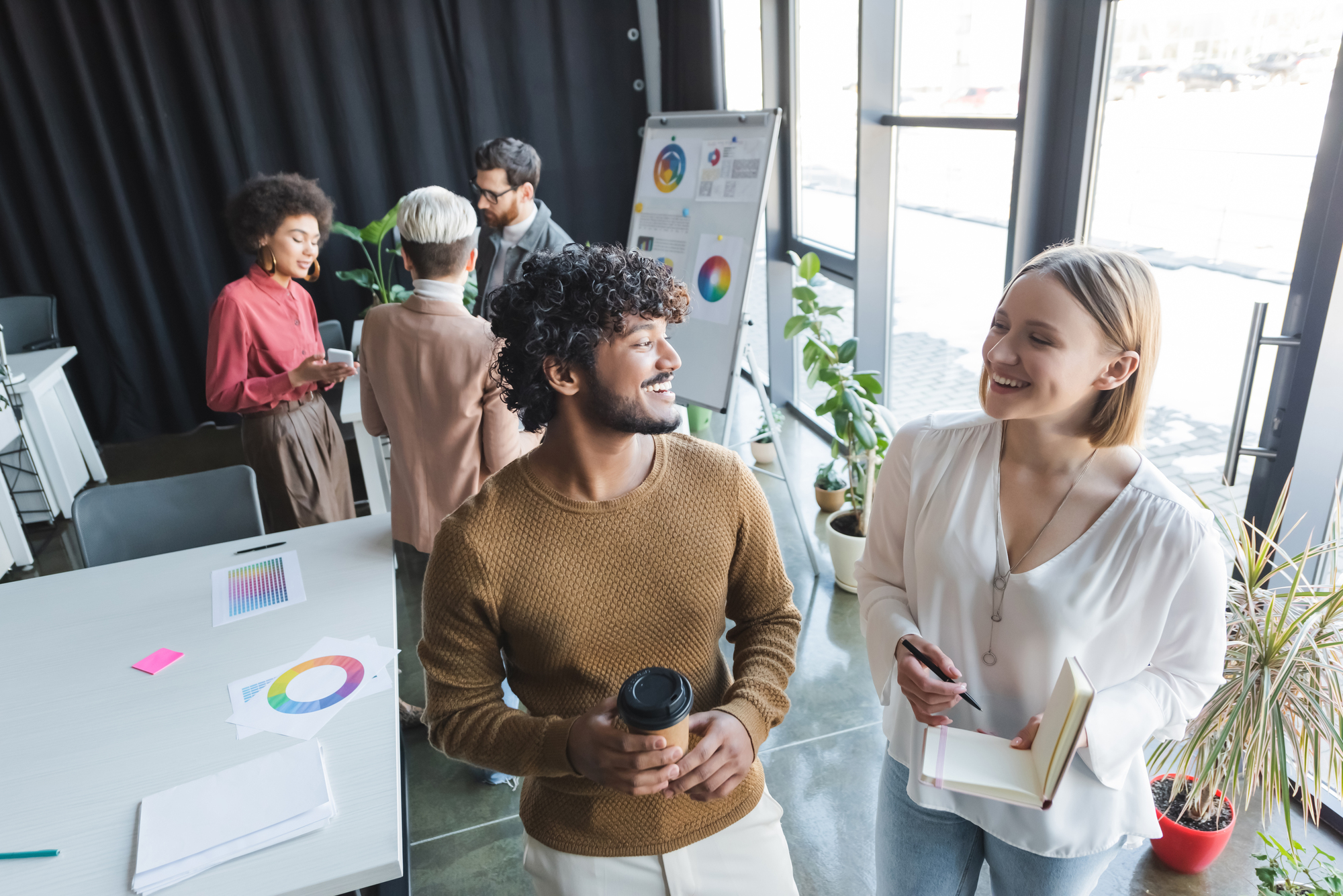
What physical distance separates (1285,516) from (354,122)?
16.6ft

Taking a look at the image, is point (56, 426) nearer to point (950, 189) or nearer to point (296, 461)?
point (296, 461)

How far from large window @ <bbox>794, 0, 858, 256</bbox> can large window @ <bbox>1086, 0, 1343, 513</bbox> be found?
140cm

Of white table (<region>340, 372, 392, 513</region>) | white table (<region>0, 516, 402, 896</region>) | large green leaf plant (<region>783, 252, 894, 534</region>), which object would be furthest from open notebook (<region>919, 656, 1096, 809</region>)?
white table (<region>340, 372, 392, 513</region>)

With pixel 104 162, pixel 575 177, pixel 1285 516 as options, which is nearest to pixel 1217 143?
pixel 1285 516

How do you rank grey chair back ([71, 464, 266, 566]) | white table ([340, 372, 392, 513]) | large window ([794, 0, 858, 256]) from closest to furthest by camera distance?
grey chair back ([71, 464, 266, 566]), white table ([340, 372, 392, 513]), large window ([794, 0, 858, 256])

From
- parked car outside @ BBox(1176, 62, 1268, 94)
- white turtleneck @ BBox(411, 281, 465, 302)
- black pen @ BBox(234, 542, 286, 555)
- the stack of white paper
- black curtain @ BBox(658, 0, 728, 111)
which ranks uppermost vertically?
black curtain @ BBox(658, 0, 728, 111)

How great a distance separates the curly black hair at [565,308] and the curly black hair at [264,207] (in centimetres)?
186

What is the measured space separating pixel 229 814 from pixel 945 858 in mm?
1167

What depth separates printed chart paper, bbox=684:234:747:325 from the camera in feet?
10.3

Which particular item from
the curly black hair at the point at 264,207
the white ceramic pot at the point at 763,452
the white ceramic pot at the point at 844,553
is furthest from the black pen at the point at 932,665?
the white ceramic pot at the point at 763,452

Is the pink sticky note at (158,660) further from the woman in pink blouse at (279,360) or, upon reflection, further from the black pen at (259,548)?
the woman in pink blouse at (279,360)

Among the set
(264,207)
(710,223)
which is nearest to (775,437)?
(710,223)

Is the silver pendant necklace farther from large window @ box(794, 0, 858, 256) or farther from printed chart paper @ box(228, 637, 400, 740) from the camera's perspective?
large window @ box(794, 0, 858, 256)

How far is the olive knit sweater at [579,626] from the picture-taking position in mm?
1128
